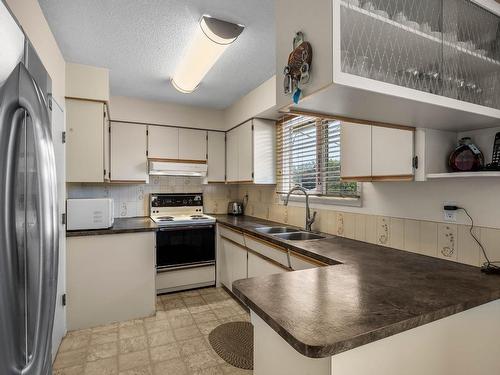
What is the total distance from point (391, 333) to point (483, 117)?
1166 millimetres

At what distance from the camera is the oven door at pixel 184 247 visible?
10.5 feet

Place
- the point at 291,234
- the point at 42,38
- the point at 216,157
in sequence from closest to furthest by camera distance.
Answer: the point at 42,38 < the point at 291,234 < the point at 216,157

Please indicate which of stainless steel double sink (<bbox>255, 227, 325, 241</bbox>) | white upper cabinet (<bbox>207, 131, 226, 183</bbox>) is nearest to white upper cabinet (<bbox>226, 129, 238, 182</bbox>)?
white upper cabinet (<bbox>207, 131, 226, 183</bbox>)

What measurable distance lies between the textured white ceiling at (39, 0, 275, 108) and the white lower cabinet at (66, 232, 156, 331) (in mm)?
1611

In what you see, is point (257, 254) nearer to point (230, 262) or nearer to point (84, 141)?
point (230, 262)

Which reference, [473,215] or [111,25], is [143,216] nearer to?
[111,25]

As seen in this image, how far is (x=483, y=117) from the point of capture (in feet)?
4.40

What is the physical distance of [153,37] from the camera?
82.4 inches

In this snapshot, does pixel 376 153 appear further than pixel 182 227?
No

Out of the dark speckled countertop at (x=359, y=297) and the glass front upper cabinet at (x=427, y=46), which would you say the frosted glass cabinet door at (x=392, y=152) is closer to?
the glass front upper cabinet at (x=427, y=46)

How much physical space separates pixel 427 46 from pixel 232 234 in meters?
2.47

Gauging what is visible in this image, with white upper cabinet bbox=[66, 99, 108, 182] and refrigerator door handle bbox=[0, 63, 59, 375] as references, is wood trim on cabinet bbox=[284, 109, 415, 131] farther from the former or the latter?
white upper cabinet bbox=[66, 99, 108, 182]

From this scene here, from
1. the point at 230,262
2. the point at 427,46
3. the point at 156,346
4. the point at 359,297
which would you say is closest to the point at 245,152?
the point at 230,262

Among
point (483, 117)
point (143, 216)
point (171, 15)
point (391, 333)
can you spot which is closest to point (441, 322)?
point (391, 333)
